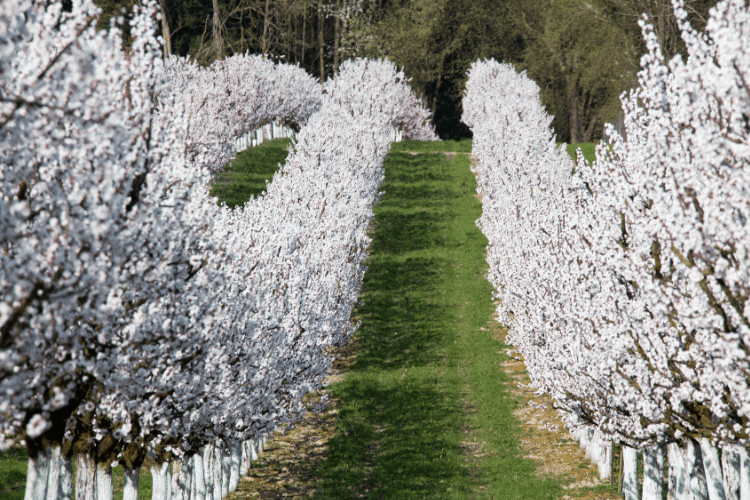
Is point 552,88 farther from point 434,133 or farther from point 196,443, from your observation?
point 196,443

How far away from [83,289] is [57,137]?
5.43 ft

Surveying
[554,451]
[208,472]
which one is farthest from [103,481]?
[554,451]

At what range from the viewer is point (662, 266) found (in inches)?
420

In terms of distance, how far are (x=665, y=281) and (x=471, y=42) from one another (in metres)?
56.3

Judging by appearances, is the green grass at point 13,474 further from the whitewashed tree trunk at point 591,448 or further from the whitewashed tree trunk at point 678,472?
the whitewashed tree trunk at point 591,448

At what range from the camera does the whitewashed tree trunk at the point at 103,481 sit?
11284mm

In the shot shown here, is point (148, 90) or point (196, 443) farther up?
point (148, 90)

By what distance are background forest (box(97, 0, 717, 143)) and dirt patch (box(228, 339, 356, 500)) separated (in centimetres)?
4113

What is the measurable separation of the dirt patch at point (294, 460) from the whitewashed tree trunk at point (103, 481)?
5141 millimetres

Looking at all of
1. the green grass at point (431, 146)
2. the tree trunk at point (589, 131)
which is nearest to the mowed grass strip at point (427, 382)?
the green grass at point (431, 146)

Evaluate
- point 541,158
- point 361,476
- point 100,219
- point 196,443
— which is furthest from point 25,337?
point 541,158

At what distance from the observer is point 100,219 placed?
754cm

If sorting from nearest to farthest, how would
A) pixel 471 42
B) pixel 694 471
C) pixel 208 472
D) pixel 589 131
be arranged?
pixel 694 471
pixel 208 472
pixel 589 131
pixel 471 42

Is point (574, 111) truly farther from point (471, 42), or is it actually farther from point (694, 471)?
point (694, 471)
